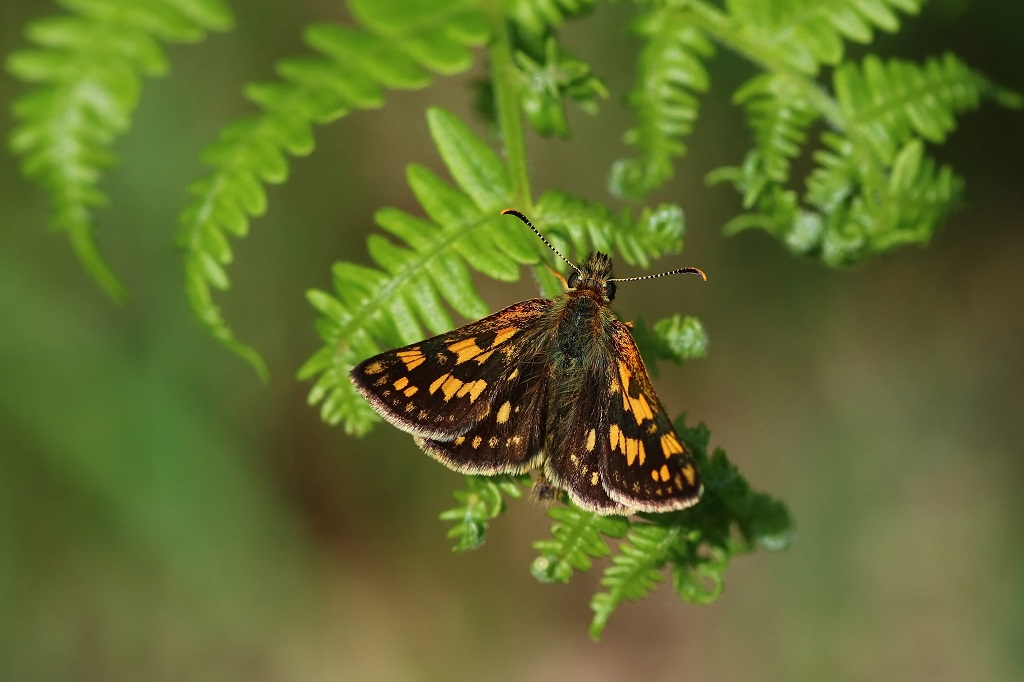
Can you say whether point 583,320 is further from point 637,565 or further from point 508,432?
point 637,565

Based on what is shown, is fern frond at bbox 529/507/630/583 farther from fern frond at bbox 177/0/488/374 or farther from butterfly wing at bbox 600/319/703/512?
fern frond at bbox 177/0/488/374

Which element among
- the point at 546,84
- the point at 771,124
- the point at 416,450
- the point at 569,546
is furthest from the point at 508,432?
the point at 416,450

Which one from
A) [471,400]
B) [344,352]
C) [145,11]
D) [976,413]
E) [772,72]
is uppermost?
[145,11]

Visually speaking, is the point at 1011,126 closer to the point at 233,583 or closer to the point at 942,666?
the point at 942,666

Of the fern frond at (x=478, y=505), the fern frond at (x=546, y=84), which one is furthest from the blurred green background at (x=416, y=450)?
the fern frond at (x=546, y=84)

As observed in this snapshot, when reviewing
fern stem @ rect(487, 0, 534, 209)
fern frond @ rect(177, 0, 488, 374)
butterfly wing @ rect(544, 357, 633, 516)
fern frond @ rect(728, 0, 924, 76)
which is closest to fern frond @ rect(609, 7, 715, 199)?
fern frond @ rect(728, 0, 924, 76)

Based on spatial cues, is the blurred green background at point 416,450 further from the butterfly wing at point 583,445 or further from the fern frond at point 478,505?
the fern frond at point 478,505

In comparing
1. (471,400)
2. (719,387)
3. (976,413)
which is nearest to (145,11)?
(471,400)
